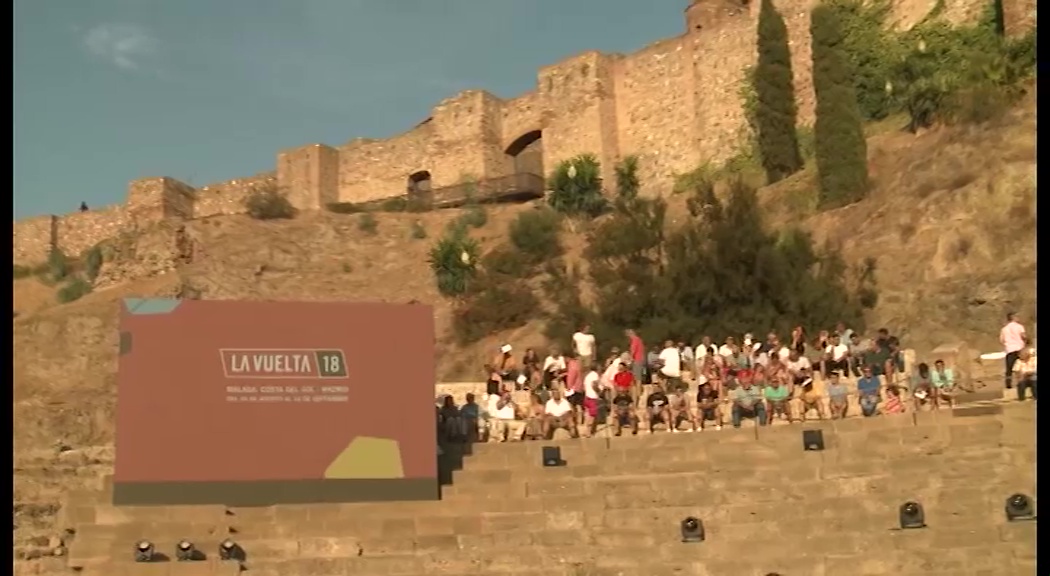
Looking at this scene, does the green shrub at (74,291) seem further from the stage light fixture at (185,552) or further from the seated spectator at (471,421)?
the stage light fixture at (185,552)

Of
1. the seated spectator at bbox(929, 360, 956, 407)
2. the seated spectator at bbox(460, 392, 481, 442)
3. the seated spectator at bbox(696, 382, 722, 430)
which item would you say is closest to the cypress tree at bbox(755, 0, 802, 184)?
the seated spectator at bbox(696, 382, 722, 430)

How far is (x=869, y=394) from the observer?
50.7 ft

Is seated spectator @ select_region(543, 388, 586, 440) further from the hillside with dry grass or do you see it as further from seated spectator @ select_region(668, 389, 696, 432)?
the hillside with dry grass

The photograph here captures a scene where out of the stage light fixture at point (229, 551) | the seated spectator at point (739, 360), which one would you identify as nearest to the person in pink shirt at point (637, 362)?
the seated spectator at point (739, 360)

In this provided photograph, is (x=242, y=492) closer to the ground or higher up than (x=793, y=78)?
closer to the ground

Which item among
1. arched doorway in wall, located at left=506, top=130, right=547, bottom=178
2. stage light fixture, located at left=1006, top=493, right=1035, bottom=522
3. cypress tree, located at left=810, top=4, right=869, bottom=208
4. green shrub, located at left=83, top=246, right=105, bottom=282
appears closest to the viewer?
stage light fixture, located at left=1006, top=493, right=1035, bottom=522

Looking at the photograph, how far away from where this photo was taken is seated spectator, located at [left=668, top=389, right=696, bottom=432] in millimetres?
16250

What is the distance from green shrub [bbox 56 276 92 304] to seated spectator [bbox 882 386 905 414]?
3338cm

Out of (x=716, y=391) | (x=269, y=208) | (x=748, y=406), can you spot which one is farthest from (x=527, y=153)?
(x=748, y=406)
